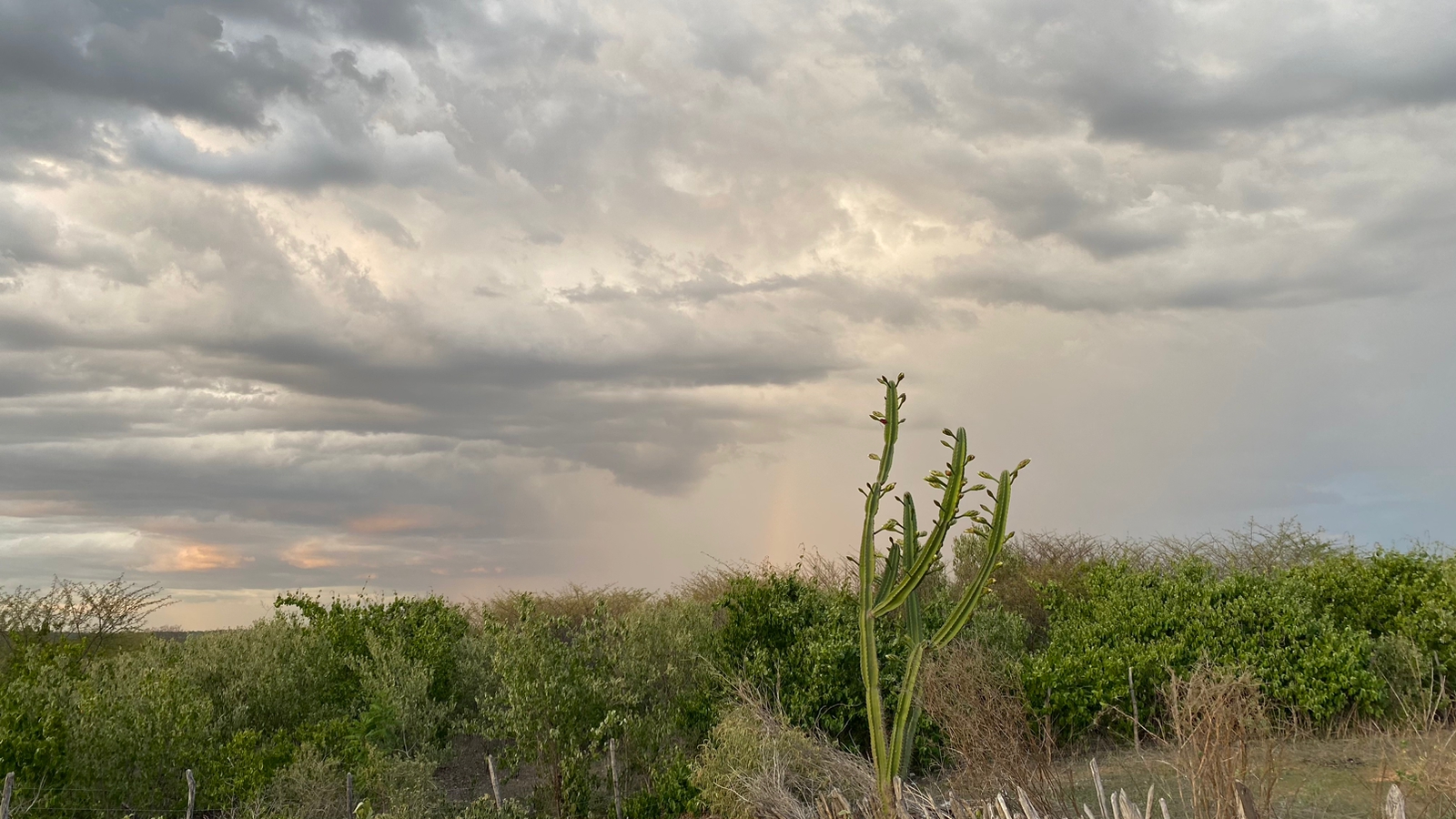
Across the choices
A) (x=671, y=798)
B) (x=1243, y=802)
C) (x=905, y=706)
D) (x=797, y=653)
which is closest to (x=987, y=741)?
(x=905, y=706)

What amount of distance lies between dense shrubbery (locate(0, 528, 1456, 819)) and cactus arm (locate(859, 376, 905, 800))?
69 cm

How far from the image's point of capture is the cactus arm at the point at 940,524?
7988 mm

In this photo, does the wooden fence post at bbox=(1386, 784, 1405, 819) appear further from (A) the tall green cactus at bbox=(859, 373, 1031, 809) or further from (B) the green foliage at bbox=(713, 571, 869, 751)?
(B) the green foliage at bbox=(713, 571, 869, 751)

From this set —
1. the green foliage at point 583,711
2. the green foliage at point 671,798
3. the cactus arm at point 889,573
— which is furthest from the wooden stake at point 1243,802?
the green foliage at point 583,711

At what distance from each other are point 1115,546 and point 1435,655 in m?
9.43

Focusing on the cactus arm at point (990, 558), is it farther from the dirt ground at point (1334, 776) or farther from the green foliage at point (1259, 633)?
the green foliage at point (1259, 633)

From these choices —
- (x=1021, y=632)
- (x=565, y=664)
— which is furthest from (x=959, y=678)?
(x=1021, y=632)

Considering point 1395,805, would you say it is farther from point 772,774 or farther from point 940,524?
point 772,774

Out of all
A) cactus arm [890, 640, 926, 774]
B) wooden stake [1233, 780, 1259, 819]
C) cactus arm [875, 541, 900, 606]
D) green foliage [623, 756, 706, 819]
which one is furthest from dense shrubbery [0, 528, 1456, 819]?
wooden stake [1233, 780, 1259, 819]

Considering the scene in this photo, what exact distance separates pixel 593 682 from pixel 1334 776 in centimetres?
780


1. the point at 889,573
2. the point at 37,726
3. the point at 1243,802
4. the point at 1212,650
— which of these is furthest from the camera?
the point at 1212,650

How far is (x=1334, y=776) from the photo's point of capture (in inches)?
409

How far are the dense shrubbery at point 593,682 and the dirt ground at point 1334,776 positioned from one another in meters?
0.61

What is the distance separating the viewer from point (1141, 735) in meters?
12.9
